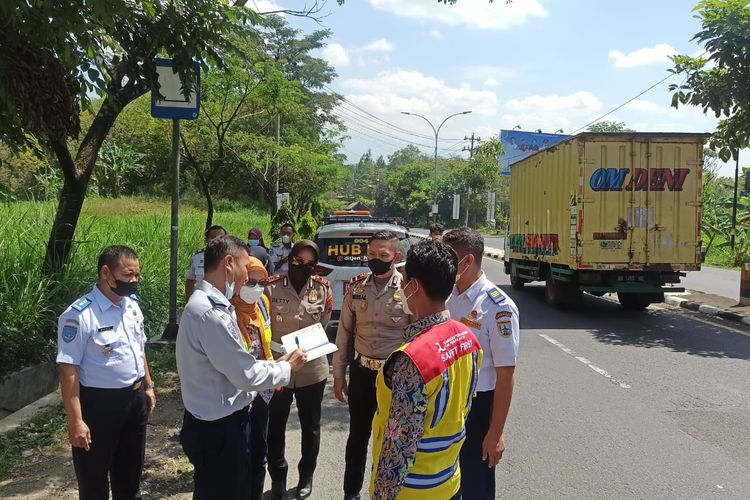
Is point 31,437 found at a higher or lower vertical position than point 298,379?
lower

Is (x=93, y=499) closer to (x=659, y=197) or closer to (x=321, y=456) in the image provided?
(x=321, y=456)

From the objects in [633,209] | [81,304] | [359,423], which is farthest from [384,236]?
[633,209]

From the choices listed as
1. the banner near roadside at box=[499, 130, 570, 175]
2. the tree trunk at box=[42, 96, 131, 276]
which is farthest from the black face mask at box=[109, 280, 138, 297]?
the banner near roadside at box=[499, 130, 570, 175]

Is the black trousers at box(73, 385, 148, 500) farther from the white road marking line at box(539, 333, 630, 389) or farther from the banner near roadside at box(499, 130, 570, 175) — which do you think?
the banner near roadside at box(499, 130, 570, 175)

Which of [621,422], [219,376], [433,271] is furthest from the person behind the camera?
[621,422]

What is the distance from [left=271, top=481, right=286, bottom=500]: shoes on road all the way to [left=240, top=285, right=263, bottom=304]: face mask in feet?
4.13

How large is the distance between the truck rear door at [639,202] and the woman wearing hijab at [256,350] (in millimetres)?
8049

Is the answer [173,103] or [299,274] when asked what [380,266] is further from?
[173,103]

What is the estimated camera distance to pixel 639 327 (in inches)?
386

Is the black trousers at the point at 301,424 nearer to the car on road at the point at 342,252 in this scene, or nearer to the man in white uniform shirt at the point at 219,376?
the man in white uniform shirt at the point at 219,376

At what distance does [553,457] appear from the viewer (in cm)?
440

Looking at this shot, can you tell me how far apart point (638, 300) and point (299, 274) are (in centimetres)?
960

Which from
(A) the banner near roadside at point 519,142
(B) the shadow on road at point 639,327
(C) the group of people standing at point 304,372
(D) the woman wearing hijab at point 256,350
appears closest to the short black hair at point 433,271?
(C) the group of people standing at point 304,372

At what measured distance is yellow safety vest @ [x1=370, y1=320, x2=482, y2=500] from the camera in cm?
197
